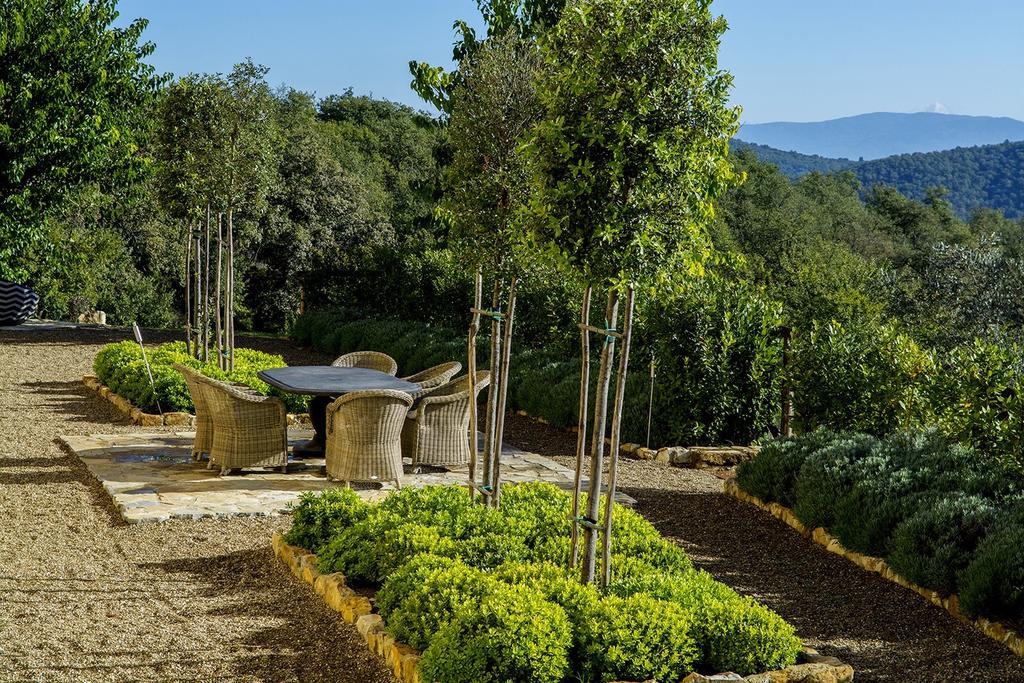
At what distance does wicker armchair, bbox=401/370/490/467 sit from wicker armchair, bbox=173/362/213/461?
1.73 metres

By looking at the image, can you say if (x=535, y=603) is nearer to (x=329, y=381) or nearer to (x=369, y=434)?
(x=369, y=434)

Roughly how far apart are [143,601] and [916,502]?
4788mm

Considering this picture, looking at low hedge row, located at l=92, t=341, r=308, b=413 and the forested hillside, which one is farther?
the forested hillside

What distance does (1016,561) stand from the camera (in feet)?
17.9

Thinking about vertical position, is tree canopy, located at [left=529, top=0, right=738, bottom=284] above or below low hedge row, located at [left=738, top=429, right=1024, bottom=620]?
above

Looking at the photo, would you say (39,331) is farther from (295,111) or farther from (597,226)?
(597,226)

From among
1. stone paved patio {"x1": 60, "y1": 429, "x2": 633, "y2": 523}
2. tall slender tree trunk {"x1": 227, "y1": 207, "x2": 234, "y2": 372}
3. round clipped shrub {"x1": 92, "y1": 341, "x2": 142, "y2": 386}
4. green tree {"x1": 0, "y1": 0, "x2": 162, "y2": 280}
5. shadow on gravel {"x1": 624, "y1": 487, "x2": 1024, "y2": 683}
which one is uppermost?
green tree {"x1": 0, "y1": 0, "x2": 162, "y2": 280}

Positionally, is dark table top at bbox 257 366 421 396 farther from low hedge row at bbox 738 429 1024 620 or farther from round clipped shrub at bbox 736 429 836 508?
low hedge row at bbox 738 429 1024 620

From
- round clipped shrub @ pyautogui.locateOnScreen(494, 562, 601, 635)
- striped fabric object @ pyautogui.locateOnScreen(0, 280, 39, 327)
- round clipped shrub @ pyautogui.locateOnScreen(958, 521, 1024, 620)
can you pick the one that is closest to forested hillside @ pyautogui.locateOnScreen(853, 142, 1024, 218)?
striped fabric object @ pyautogui.locateOnScreen(0, 280, 39, 327)

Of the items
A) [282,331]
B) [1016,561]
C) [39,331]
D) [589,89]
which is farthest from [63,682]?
[282,331]

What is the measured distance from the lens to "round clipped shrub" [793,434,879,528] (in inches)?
285

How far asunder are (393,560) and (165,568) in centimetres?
174

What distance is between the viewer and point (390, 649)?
188 inches

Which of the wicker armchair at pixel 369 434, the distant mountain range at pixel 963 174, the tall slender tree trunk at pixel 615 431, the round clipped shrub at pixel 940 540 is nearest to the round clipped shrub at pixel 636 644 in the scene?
the tall slender tree trunk at pixel 615 431
